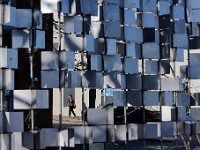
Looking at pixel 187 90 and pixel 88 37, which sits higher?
pixel 88 37

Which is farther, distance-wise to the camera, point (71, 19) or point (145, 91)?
point (145, 91)

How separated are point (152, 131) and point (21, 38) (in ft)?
10.7

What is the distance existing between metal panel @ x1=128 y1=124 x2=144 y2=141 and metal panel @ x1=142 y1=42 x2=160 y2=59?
51.7 inches

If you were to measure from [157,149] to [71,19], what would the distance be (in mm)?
9853

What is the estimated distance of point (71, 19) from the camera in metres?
7.65

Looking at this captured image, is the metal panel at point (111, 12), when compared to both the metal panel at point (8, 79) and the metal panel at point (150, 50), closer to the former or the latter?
the metal panel at point (150, 50)

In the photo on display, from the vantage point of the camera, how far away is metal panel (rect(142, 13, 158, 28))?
9055 mm

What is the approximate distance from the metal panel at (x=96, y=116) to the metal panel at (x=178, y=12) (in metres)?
2.79

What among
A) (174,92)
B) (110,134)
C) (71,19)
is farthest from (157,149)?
(71,19)

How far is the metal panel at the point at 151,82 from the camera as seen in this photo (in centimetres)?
895

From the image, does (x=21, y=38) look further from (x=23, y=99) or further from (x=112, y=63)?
(x=112, y=63)

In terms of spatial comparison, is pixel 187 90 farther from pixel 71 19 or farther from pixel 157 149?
pixel 157 149

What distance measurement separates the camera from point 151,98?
898 centimetres

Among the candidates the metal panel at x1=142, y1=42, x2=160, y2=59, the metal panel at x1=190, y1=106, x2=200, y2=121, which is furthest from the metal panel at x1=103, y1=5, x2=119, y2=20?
the metal panel at x1=190, y1=106, x2=200, y2=121
